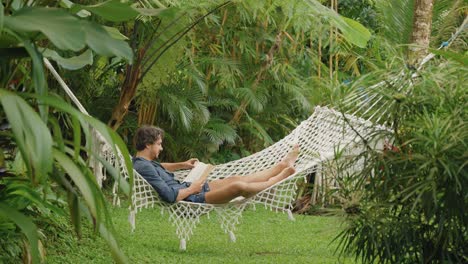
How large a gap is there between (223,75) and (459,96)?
4407 mm

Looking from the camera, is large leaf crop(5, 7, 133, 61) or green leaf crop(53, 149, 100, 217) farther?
green leaf crop(53, 149, 100, 217)

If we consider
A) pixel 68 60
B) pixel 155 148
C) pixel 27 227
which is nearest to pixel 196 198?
pixel 155 148

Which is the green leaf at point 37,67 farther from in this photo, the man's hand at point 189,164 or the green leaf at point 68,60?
the man's hand at point 189,164

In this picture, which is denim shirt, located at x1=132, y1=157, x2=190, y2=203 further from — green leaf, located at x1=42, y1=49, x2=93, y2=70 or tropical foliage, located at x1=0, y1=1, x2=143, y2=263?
tropical foliage, located at x1=0, y1=1, x2=143, y2=263

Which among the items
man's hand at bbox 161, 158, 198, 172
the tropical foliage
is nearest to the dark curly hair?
man's hand at bbox 161, 158, 198, 172

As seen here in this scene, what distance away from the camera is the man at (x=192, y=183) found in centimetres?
504

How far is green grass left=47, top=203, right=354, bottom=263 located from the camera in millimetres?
4617

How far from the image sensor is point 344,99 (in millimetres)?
3494

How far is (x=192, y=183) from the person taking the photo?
513 cm

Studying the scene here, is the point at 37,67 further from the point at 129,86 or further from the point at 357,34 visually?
the point at 129,86

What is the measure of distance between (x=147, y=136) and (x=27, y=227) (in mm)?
2712

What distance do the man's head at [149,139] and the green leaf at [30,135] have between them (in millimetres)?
2869

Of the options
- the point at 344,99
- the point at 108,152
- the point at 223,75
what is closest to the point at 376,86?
the point at 344,99

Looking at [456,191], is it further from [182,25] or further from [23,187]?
[182,25]
